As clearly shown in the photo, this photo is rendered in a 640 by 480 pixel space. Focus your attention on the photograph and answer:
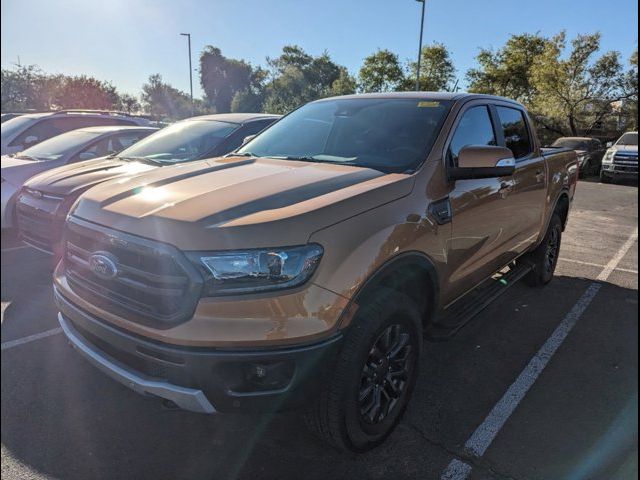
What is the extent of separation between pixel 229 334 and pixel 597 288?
4.82 m

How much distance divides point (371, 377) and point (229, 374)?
81 cm

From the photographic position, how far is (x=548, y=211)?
4.99 meters

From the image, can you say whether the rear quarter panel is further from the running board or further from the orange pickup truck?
the orange pickup truck

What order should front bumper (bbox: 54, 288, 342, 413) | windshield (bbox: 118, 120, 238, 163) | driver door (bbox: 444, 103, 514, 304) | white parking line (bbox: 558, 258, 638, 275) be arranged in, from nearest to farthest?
front bumper (bbox: 54, 288, 342, 413) → driver door (bbox: 444, 103, 514, 304) → windshield (bbox: 118, 120, 238, 163) → white parking line (bbox: 558, 258, 638, 275)

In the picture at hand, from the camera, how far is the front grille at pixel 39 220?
490 cm

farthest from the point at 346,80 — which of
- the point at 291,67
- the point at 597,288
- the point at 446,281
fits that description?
the point at 446,281

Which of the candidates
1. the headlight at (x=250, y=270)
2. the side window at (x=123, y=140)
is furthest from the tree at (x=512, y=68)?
the headlight at (x=250, y=270)

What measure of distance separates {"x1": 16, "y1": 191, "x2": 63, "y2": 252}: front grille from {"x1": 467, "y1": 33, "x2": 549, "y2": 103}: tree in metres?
25.5

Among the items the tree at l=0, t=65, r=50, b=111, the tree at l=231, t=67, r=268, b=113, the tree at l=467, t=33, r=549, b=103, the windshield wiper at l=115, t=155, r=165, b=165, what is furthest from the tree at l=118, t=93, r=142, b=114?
the windshield wiper at l=115, t=155, r=165, b=165

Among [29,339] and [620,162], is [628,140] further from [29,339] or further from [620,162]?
[29,339]

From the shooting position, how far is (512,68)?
2677cm

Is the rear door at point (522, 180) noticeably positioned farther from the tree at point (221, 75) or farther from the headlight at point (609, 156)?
the tree at point (221, 75)

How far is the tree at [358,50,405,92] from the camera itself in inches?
1102

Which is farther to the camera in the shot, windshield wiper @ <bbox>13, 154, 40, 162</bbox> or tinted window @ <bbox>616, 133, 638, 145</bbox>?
tinted window @ <bbox>616, 133, 638, 145</bbox>
